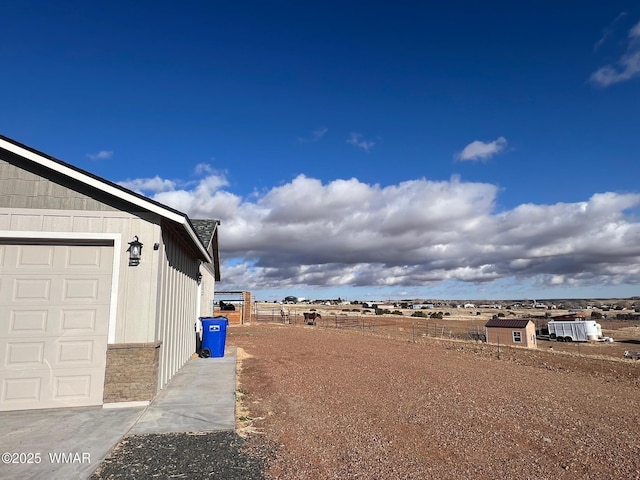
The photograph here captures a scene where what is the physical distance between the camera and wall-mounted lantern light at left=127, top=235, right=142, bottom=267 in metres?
6.63

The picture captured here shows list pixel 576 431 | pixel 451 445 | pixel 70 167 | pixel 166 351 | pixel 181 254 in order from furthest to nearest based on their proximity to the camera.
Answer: pixel 181 254 → pixel 166 351 → pixel 70 167 → pixel 576 431 → pixel 451 445

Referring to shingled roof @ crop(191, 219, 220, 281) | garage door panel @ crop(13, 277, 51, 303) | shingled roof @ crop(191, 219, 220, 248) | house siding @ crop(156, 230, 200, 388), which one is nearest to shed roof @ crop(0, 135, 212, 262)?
house siding @ crop(156, 230, 200, 388)

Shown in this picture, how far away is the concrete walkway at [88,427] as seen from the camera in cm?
422

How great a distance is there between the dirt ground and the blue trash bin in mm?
988

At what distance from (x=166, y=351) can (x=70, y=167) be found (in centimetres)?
380

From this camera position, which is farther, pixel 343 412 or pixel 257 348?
pixel 257 348

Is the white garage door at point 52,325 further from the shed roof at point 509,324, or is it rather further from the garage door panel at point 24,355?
the shed roof at point 509,324

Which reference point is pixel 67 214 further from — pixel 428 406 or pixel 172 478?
pixel 428 406

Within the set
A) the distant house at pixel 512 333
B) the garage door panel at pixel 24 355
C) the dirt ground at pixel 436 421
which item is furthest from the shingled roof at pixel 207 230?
the distant house at pixel 512 333

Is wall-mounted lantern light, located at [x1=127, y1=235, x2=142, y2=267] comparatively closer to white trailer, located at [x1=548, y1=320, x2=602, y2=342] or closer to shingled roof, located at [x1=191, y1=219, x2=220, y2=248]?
shingled roof, located at [x1=191, y1=219, x2=220, y2=248]

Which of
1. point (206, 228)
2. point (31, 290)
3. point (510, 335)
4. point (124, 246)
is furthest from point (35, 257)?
point (510, 335)

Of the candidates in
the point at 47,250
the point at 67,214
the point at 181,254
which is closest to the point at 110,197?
the point at 67,214

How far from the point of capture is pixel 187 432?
17.3ft

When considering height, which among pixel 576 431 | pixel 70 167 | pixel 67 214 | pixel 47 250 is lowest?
pixel 576 431
